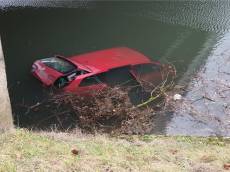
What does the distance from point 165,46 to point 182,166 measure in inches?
434

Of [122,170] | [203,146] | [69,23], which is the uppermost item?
[122,170]

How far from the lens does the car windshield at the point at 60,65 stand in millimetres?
12953

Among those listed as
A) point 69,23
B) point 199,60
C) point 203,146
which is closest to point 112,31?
point 69,23

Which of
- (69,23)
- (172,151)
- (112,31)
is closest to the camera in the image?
(172,151)

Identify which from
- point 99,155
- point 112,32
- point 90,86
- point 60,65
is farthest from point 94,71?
point 99,155

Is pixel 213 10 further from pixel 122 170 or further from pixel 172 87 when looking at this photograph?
pixel 122 170

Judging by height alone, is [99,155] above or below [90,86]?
above

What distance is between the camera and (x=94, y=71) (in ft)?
41.6

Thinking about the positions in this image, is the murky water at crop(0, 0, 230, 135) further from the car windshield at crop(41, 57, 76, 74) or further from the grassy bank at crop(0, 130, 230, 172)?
the grassy bank at crop(0, 130, 230, 172)

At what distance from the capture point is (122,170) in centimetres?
583

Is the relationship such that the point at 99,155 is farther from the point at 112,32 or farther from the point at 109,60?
the point at 112,32

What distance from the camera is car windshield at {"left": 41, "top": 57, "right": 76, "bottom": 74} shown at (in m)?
13.0

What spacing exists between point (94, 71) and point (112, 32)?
5.99 m

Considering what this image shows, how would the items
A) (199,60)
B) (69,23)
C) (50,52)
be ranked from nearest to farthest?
(199,60), (50,52), (69,23)
